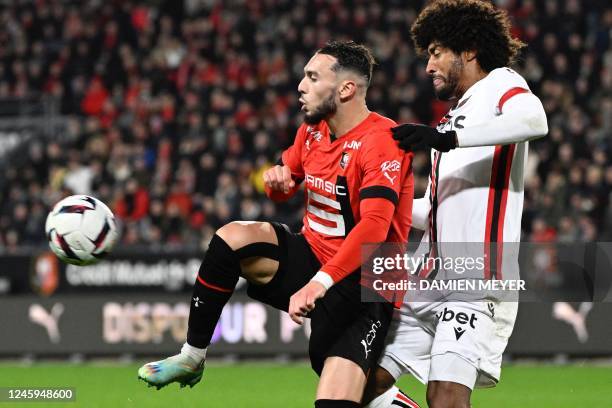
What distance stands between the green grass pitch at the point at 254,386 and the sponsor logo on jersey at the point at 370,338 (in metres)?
3.63

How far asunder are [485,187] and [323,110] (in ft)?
3.10

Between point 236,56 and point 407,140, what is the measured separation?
14.2 meters

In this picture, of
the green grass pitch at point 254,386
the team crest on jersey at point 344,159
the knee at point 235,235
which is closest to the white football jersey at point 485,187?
the team crest on jersey at point 344,159

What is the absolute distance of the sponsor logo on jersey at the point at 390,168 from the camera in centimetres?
546

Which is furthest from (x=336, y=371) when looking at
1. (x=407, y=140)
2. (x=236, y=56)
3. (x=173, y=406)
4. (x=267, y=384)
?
(x=236, y=56)

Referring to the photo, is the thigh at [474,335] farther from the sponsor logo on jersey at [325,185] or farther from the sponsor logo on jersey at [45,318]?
the sponsor logo on jersey at [45,318]

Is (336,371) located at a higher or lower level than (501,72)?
lower

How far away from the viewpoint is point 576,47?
655 inches

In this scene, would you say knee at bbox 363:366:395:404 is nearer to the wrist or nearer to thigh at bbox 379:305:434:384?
thigh at bbox 379:305:434:384

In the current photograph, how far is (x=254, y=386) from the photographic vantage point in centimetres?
1095

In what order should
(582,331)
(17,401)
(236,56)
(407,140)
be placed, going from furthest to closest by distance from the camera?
(236,56)
(582,331)
(17,401)
(407,140)

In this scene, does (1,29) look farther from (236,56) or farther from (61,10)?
(236,56)

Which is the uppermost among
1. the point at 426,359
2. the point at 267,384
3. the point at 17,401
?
the point at 426,359

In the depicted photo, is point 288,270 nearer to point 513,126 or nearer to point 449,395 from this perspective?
point 449,395
